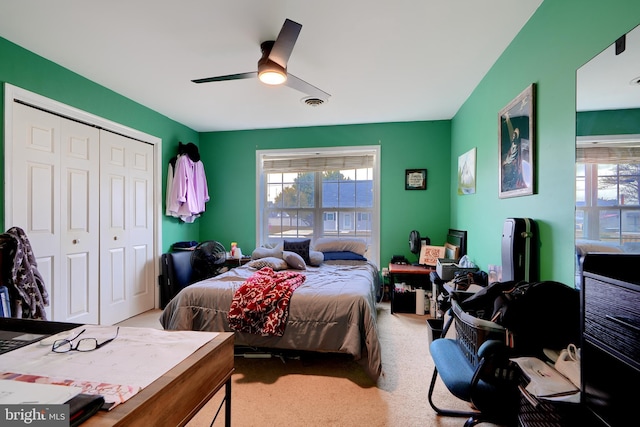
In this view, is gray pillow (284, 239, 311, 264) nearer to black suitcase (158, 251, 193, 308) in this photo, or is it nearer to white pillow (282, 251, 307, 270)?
white pillow (282, 251, 307, 270)

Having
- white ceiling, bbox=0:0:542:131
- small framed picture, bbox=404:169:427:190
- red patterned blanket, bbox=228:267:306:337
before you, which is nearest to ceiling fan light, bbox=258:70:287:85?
white ceiling, bbox=0:0:542:131

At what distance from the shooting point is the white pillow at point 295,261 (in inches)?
129

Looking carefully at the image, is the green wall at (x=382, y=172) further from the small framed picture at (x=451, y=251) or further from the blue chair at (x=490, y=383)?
the blue chair at (x=490, y=383)

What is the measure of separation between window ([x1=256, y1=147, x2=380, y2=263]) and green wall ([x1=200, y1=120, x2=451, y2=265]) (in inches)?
5.2

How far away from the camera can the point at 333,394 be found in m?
1.91

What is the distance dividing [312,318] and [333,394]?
524 millimetres

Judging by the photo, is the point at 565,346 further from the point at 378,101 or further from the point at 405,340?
the point at 378,101

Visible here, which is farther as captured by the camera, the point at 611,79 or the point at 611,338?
the point at 611,79

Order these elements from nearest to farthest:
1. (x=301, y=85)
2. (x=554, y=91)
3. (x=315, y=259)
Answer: (x=554, y=91) < (x=301, y=85) < (x=315, y=259)

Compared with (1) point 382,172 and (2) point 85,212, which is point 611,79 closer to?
(1) point 382,172

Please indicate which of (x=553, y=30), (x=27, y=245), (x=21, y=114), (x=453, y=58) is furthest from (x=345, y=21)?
(x=27, y=245)

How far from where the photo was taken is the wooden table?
62 centimetres

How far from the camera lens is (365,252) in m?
4.07

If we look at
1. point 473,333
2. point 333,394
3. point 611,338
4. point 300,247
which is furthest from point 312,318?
point 611,338
